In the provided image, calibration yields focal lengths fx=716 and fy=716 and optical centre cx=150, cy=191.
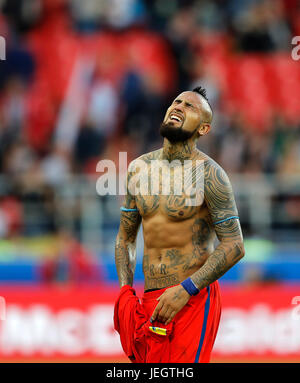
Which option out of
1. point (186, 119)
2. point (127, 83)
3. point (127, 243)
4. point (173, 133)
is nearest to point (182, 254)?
point (127, 243)

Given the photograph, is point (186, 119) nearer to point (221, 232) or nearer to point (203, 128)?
point (203, 128)

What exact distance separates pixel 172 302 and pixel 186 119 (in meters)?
1.32

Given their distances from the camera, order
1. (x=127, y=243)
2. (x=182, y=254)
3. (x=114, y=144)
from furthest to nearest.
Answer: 1. (x=114, y=144)
2. (x=127, y=243)
3. (x=182, y=254)

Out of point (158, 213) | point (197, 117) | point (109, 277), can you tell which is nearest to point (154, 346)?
point (158, 213)

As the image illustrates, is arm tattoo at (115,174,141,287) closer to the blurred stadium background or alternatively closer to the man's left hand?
the man's left hand

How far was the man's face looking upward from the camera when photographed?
17.0 ft

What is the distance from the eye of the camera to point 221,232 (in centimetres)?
504

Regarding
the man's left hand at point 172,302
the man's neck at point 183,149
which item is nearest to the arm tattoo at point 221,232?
the man's left hand at point 172,302

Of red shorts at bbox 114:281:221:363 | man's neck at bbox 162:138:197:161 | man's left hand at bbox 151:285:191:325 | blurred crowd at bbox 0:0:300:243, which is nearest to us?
man's left hand at bbox 151:285:191:325

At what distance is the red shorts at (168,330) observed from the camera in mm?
5070

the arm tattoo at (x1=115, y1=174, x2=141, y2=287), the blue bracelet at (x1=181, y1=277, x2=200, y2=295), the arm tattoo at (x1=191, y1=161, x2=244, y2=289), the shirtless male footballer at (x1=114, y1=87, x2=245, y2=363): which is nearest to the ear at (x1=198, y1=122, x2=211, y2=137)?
the shirtless male footballer at (x1=114, y1=87, x2=245, y2=363)

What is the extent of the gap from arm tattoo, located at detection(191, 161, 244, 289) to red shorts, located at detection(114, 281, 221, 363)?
0.28 meters

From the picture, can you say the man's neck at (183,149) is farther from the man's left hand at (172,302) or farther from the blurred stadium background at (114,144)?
the blurred stadium background at (114,144)

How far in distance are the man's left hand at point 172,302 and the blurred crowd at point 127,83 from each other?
21.2 feet
